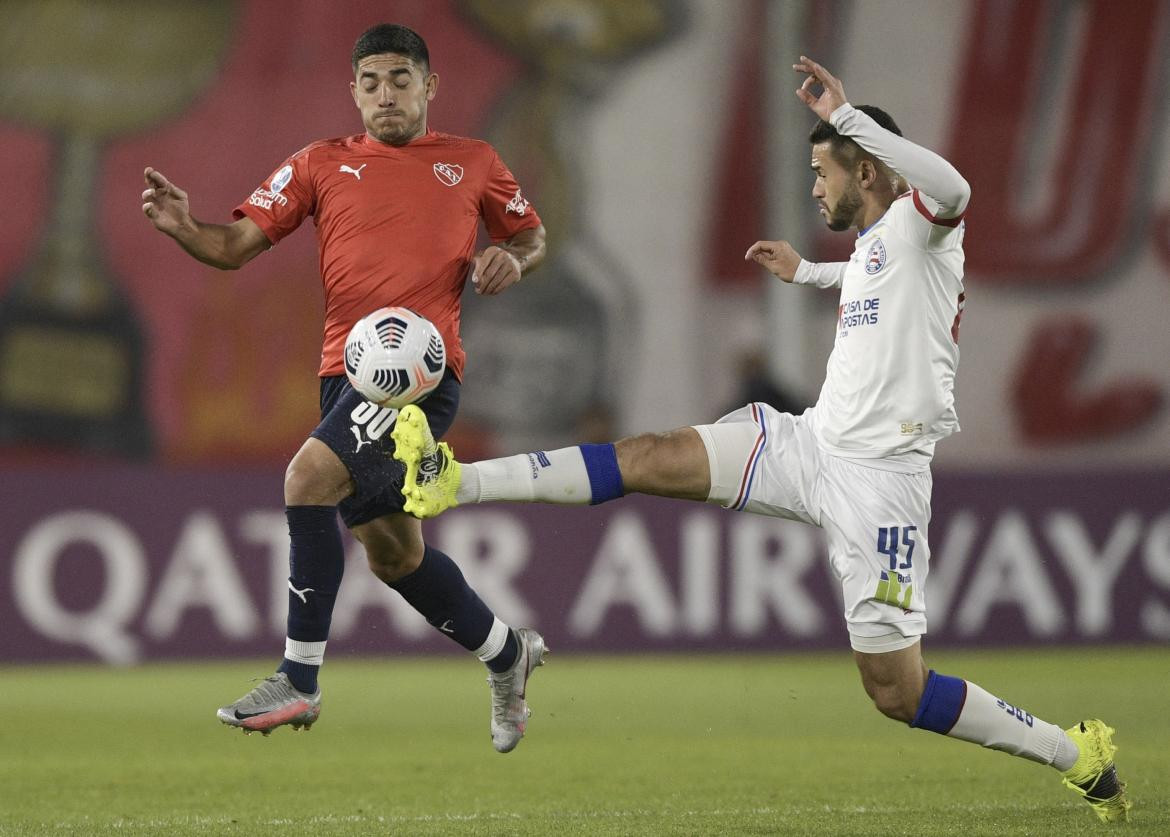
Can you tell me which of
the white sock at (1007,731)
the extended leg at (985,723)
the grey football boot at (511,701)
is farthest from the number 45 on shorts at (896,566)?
the grey football boot at (511,701)

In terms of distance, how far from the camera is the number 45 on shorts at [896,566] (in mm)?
5141

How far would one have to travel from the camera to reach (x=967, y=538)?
34.0 ft

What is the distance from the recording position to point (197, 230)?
541 cm

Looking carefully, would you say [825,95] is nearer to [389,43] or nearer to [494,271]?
[494,271]

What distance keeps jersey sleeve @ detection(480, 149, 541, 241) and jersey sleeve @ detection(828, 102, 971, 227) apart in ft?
4.09

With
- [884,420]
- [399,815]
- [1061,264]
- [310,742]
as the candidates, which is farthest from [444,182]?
[1061,264]

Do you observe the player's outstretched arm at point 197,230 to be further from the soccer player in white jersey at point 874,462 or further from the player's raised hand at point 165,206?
the soccer player in white jersey at point 874,462

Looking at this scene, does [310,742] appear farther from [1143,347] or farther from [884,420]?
[1143,347]

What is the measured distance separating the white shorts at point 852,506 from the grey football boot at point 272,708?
4.53ft

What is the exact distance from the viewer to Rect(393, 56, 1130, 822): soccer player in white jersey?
5133mm

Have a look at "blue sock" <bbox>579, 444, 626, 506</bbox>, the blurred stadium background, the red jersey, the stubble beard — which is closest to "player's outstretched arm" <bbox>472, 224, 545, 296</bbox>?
the red jersey

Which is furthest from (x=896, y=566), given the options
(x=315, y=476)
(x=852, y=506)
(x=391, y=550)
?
(x=315, y=476)

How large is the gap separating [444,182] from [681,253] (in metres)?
7.71

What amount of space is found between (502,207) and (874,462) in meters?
1.52
